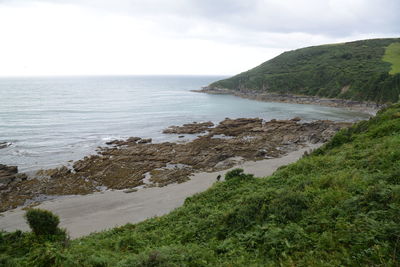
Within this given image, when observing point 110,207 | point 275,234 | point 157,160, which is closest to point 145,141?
point 157,160

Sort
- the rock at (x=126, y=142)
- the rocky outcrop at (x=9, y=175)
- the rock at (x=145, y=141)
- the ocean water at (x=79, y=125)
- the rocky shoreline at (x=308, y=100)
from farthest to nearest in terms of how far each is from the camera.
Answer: the rocky shoreline at (x=308, y=100), the rock at (x=145, y=141), the rock at (x=126, y=142), the ocean water at (x=79, y=125), the rocky outcrop at (x=9, y=175)

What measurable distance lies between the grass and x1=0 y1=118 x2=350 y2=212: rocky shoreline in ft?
221

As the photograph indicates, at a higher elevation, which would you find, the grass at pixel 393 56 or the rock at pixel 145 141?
the grass at pixel 393 56

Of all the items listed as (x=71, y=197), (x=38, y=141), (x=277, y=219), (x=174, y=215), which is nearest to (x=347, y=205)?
(x=277, y=219)

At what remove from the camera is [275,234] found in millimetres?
8727

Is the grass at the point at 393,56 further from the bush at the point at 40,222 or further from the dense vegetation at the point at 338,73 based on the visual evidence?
the bush at the point at 40,222

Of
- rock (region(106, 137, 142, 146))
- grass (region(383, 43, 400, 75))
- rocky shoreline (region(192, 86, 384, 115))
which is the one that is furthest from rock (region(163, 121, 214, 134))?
grass (region(383, 43, 400, 75))

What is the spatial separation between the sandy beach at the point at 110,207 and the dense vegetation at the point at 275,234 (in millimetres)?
5855

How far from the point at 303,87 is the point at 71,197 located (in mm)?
103186

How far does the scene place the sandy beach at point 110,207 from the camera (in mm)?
19391

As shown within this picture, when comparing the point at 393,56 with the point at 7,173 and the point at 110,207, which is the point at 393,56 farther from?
the point at 7,173

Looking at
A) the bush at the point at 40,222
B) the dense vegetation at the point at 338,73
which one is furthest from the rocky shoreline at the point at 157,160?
the dense vegetation at the point at 338,73

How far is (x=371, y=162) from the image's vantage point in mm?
14852

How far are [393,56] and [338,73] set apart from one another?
35.2 meters
